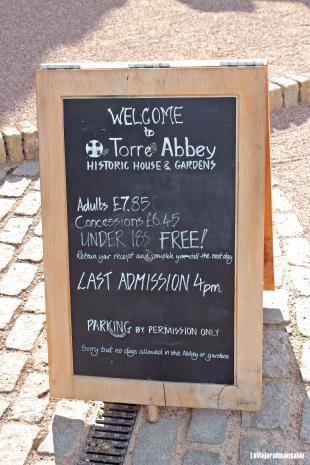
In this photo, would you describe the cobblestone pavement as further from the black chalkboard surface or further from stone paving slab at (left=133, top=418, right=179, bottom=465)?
the black chalkboard surface

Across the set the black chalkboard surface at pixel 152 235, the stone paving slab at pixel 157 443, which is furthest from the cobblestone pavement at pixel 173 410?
the black chalkboard surface at pixel 152 235

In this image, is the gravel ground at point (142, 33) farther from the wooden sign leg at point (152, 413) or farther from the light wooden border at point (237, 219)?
the wooden sign leg at point (152, 413)

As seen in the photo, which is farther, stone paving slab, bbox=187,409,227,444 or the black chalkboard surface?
stone paving slab, bbox=187,409,227,444

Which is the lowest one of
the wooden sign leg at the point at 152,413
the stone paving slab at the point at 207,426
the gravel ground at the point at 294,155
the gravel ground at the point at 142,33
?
the stone paving slab at the point at 207,426

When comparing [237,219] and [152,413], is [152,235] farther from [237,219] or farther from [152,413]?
[152,413]

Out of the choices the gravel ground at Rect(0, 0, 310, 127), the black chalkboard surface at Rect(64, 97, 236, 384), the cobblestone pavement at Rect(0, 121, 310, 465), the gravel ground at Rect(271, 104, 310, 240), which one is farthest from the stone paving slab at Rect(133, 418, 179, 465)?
the gravel ground at Rect(0, 0, 310, 127)

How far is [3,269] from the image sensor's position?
15.6 ft

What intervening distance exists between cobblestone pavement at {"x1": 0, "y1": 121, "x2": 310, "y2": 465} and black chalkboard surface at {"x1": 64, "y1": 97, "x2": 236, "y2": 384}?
0.75 feet

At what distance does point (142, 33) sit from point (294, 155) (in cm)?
319

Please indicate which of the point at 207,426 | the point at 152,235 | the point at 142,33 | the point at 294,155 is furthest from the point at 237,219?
the point at 142,33

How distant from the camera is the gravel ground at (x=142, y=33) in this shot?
789cm

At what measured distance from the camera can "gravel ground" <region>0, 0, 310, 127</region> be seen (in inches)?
311

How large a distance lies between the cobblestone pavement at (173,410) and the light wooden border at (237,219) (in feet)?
0.35

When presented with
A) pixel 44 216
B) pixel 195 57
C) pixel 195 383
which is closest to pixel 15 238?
pixel 44 216
